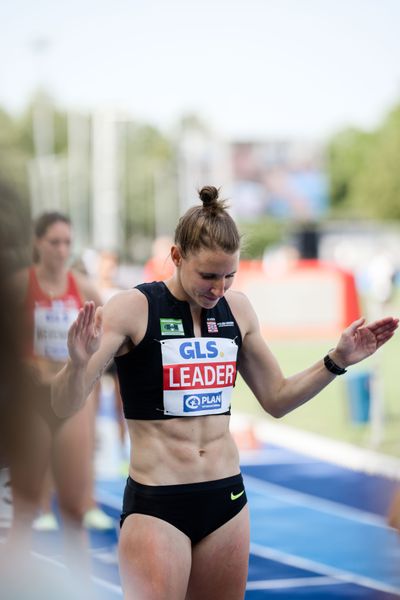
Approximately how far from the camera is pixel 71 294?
6367 millimetres

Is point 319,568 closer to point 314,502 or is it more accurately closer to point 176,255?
point 314,502

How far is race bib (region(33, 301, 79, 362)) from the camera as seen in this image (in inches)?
243

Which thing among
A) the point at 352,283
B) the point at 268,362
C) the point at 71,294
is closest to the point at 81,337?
the point at 268,362

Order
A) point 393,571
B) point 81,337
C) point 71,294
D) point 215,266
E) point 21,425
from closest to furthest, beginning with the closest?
point 21,425, point 81,337, point 215,266, point 71,294, point 393,571

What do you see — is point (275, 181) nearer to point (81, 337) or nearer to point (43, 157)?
point (43, 157)

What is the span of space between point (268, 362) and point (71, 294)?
2.64 meters

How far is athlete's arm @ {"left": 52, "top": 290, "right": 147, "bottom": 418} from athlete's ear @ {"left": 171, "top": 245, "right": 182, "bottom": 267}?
163 millimetres

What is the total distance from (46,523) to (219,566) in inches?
179

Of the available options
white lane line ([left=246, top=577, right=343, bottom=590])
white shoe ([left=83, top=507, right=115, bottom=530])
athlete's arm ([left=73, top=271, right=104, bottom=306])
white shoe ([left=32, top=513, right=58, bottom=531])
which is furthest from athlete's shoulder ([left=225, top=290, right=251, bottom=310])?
white shoe ([left=83, top=507, right=115, bottom=530])

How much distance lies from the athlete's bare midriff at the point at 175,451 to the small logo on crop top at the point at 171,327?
0.95 ft

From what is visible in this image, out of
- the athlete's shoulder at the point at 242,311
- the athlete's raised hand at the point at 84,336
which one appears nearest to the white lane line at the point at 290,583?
the athlete's shoulder at the point at 242,311

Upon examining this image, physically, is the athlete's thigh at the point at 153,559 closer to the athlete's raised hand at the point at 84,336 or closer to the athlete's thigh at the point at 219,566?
the athlete's thigh at the point at 219,566

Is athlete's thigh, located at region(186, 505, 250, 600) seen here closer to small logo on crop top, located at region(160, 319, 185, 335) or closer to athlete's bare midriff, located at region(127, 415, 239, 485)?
athlete's bare midriff, located at region(127, 415, 239, 485)

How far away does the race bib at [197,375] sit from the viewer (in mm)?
3648
